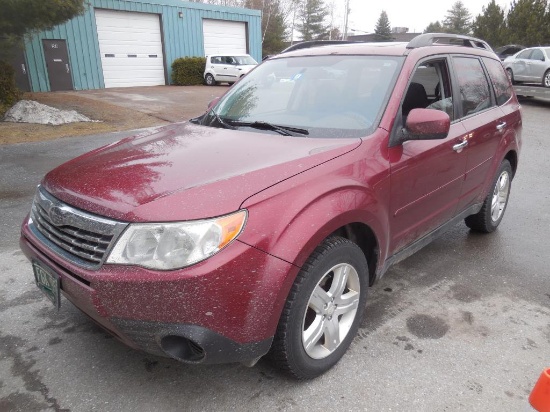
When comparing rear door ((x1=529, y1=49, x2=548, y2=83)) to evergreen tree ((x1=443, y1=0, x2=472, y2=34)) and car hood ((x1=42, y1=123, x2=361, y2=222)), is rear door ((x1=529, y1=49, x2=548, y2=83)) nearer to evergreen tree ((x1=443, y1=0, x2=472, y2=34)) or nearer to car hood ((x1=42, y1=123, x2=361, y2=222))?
car hood ((x1=42, y1=123, x2=361, y2=222))

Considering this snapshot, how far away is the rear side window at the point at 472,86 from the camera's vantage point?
11.7ft

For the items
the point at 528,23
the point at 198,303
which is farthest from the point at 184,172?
the point at 528,23

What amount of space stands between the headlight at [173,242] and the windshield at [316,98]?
3.52ft

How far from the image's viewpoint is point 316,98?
305 centimetres

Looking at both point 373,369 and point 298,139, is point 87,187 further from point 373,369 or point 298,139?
point 373,369

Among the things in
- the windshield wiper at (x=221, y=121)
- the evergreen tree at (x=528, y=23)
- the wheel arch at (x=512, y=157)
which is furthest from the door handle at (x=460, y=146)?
the evergreen tree at (x=528, y=23)

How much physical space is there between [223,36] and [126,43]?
604 cm

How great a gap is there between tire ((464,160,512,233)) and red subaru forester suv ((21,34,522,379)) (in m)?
0.81

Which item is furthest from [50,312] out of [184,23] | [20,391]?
[184,23]

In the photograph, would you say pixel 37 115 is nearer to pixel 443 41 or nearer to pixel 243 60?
pixel 443 41

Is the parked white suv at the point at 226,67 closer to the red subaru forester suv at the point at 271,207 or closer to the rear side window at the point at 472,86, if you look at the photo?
the rear side window at the point at 472,86

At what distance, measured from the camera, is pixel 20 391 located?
231 centimetres

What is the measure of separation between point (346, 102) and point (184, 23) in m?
21.3

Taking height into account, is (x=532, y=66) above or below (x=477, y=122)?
below
